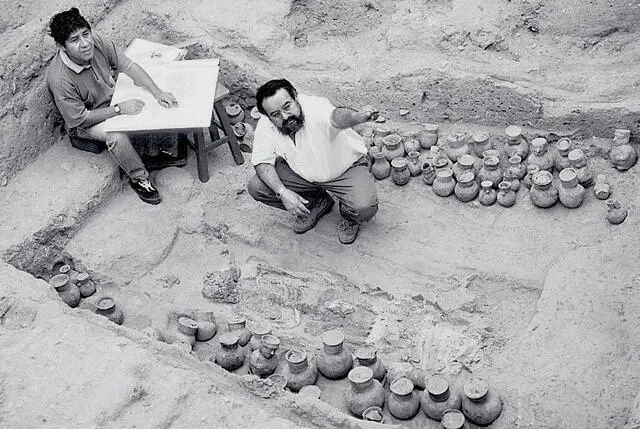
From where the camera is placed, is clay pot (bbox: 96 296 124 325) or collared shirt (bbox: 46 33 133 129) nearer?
clay pot (bbox: 96 296 124 325)

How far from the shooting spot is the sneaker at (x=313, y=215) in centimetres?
559

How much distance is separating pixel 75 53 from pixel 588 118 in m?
3.50

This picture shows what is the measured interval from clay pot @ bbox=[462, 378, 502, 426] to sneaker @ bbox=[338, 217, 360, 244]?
1.67 meters

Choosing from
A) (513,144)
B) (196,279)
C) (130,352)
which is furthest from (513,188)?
(130,352)

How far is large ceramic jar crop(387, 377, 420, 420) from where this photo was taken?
4.10 m

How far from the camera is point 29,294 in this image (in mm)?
4441

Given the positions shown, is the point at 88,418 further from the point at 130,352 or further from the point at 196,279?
the point at 196,279

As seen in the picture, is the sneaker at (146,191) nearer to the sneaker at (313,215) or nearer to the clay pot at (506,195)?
the sneaker at (313,215)

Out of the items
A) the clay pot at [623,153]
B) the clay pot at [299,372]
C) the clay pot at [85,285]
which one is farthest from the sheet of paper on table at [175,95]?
the clay pot at [623,153]

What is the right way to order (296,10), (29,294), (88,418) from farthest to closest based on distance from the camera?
(296,10), (29,294), (88,418)

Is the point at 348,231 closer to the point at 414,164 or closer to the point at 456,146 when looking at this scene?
the point at 414,164

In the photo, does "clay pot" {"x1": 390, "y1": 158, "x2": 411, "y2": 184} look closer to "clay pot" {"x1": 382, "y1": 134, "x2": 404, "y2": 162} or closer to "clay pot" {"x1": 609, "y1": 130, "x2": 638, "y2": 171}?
"clay pot" {"x1": 382, "y1": 134, "x2": 404, "y2": 162}

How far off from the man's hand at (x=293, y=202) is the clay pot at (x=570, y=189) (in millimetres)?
1674

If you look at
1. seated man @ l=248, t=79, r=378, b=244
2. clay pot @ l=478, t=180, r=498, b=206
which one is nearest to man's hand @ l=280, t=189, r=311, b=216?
seated man @ l=248, t=79, r=378, b=244
